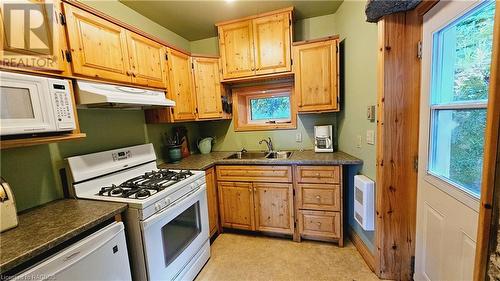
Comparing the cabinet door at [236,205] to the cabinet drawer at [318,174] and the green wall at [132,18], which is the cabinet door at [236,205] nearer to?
the cabinet drawer at [318,174]

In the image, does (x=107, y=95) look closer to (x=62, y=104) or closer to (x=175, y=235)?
(x=62, y=104)

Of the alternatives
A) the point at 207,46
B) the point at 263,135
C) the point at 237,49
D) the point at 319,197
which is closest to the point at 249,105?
the point at 263,135

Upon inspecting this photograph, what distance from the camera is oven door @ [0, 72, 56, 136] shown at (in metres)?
0.98

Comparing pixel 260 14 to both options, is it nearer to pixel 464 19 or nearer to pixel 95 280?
pixel 464 19

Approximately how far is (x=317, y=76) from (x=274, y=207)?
1.58m

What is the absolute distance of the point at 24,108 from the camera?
3.49 feet

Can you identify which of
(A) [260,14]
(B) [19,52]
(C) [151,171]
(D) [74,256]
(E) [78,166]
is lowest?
(D) [74,256]

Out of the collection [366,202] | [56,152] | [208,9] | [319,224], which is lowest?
[319,224]

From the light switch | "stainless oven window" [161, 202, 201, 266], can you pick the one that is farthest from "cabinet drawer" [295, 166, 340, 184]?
"stainless oven window" [161, 202, 201, 266]

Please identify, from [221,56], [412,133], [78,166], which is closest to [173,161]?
[78,166]

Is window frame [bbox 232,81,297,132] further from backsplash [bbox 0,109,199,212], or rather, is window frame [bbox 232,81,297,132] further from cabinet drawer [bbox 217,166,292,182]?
backsplash [bbox 0,109,199,212]

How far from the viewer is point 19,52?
1090 mm

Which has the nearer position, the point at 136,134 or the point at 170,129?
the point at 136,134

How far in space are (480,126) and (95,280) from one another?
2.11 metres
